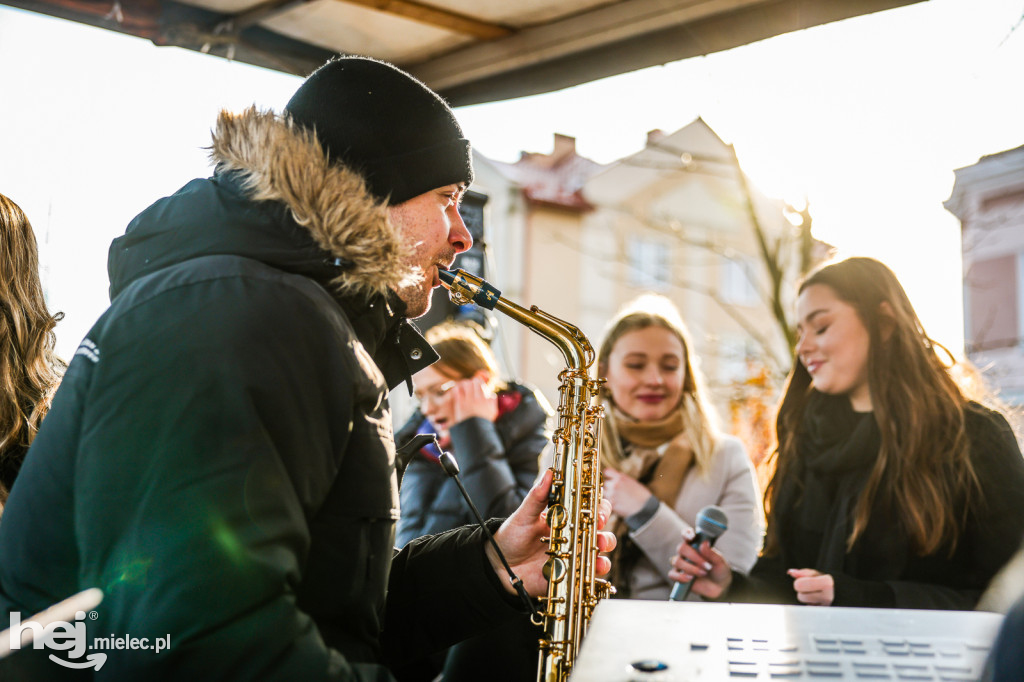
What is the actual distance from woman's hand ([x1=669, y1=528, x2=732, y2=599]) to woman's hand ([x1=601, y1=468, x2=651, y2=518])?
42 centimetres

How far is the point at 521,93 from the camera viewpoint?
3926mm

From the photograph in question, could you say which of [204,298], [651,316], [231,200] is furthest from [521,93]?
[204,298]

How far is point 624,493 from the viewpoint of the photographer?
360cm

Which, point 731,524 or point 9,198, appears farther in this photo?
point 731,524

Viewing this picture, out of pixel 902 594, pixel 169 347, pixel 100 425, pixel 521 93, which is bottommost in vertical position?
pixel 902 594

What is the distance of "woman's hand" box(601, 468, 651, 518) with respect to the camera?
3568 mm

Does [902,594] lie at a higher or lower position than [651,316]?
lower

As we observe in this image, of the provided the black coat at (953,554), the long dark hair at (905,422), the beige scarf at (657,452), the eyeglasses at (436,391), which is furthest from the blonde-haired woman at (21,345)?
the long dark hair at (905,422)

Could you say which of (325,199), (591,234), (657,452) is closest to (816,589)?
(657,452)

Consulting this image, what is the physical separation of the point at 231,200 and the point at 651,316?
2.71 m

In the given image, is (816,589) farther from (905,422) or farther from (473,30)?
(473,30)

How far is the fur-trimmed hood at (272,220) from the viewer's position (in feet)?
5.22

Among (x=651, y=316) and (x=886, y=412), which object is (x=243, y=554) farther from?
(x=651, y=316)

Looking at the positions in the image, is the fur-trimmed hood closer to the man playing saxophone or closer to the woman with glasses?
the man playing saxophone
